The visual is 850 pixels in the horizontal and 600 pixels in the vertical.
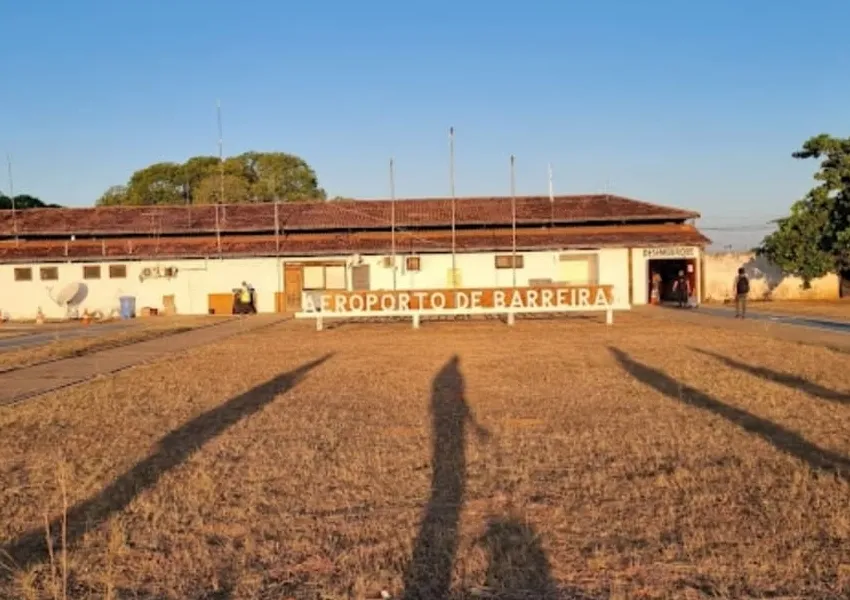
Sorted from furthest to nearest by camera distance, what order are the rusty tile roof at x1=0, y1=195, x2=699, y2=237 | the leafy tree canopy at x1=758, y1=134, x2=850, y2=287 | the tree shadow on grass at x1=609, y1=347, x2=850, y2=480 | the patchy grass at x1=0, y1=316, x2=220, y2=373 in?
the rusty tile roof at x1=0, y1=195, x2=699, y2=237, the leafy tree canopy at x1=758, y1=134, x2=850, y2=287, the patchy grass at x1=0, y1=316, x2=220, y2=373, the tree shadow on grass at x1=609, y1=347, x2=850, y2=480

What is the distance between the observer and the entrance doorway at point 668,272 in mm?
38562

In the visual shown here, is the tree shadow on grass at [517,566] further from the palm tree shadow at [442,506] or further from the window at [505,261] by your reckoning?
the window at [505,261]

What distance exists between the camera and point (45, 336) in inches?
994

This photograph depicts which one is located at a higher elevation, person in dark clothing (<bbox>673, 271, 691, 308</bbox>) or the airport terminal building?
the airport terminal building

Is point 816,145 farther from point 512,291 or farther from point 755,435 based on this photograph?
point 755,435

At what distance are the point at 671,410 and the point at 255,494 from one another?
5216 millimetres

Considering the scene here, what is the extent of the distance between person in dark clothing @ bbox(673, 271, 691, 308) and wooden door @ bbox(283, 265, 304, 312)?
612 inches

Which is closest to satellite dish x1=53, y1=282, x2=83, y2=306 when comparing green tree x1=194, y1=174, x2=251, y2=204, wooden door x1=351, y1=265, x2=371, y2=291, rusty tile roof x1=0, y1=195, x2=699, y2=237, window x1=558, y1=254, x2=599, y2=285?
rusty tile roof x1=0, y1=195, x2=699, y2=237

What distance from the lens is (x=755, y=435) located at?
8398mm

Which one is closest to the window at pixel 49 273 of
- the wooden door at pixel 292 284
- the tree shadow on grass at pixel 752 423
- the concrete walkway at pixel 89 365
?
the wooden door at pixel 292 284

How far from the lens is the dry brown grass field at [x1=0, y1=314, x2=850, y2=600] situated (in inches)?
186

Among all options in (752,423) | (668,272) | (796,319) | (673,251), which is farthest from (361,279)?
(752,423)

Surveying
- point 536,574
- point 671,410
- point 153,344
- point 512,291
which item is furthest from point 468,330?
point 536,574

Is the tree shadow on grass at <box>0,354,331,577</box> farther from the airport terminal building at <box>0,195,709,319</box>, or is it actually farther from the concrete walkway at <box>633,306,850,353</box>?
the airport terminal building at <box>0,195,709,319</box>
